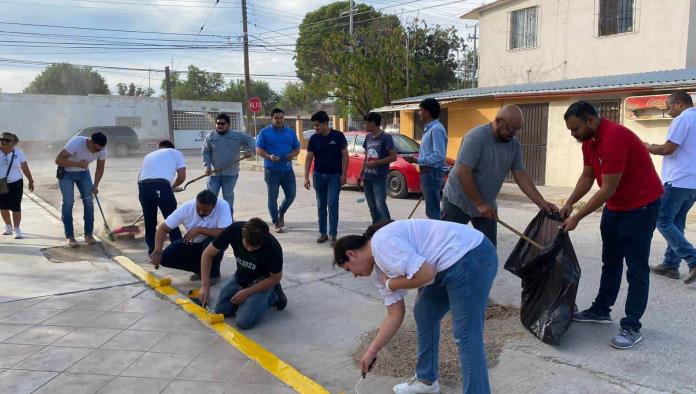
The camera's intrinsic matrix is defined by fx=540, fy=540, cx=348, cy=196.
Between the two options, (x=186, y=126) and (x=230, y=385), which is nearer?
(x=230, y=385)

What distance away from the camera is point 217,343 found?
394 centimetres

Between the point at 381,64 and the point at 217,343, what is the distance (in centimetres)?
2002

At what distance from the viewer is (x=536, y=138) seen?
1373cm

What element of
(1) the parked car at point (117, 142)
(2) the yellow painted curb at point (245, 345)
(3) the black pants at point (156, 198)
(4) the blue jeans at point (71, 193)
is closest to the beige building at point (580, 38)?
(3) the black pants at point (156, 198)

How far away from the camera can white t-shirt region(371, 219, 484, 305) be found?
2.41 meters

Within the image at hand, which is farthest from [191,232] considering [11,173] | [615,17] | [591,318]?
[615,17]

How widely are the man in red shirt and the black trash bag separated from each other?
16 centimetres

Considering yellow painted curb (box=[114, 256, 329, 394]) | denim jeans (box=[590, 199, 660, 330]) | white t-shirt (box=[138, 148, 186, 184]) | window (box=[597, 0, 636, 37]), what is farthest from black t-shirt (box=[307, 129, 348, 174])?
window (box=[597, 0, 636, 37])

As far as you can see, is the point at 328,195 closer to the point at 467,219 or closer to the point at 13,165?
the point at 467,219

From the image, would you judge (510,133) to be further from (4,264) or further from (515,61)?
(515,61)

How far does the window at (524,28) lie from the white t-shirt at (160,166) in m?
15.4

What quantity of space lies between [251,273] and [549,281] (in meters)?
2.27

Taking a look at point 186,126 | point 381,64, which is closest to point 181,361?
point 381,64

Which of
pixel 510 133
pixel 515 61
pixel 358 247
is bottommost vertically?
pixel 358 247
